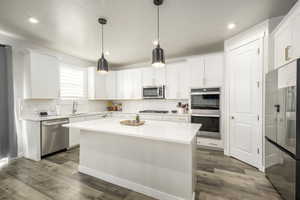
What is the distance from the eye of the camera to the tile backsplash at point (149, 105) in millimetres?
4297

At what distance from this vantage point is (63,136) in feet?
10.8

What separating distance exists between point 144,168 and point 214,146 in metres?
2.27

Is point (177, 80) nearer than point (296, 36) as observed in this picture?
No

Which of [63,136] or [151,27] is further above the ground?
[151,27]

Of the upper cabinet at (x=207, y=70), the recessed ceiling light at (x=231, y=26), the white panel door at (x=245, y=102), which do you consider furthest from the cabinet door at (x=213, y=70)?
the recessed ceiling light at (x=231, y=26)

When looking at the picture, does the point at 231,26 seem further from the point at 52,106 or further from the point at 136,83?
the point at 52,106

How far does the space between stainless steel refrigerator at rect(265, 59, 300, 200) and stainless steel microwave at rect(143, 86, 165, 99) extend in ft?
8.03

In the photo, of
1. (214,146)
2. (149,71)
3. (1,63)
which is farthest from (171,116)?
(1,63)

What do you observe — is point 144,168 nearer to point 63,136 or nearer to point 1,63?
point 63,136

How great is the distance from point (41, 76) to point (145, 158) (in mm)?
3084

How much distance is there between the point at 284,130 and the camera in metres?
1.63

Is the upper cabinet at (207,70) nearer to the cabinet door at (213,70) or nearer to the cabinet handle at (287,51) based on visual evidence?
the cabinet door at (213,70)

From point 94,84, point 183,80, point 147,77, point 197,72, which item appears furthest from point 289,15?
point 94,84

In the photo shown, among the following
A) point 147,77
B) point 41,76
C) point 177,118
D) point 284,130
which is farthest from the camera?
point 147,77
